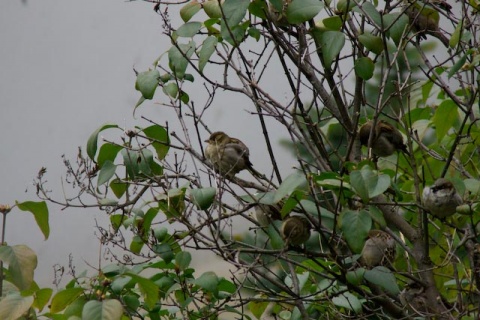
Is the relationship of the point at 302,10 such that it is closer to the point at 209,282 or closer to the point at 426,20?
the point at 426,20

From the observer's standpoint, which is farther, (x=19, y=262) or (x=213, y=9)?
(x=213, y=9)

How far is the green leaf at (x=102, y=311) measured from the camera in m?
1.13

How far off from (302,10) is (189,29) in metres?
0.25

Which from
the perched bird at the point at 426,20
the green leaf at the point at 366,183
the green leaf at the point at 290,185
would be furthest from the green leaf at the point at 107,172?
the perched bird at the point at 426,20

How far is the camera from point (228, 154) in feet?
5.57

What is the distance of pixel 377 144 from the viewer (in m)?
1.58

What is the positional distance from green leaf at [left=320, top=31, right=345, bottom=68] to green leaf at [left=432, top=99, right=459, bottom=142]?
32 centimetres

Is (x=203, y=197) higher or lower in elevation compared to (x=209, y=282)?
higher

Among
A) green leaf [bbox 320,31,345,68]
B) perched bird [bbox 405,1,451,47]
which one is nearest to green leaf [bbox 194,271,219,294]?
green leaf [bbox 320,31,345,68]

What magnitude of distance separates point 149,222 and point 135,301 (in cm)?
17

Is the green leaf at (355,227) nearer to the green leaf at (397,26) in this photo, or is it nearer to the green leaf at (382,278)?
the green leaf at (382,278)

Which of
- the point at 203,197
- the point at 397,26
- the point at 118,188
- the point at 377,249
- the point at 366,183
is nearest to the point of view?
the point at 366,183

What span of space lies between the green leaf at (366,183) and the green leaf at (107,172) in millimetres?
513

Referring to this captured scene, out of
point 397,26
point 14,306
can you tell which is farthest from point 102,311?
point 397,26
